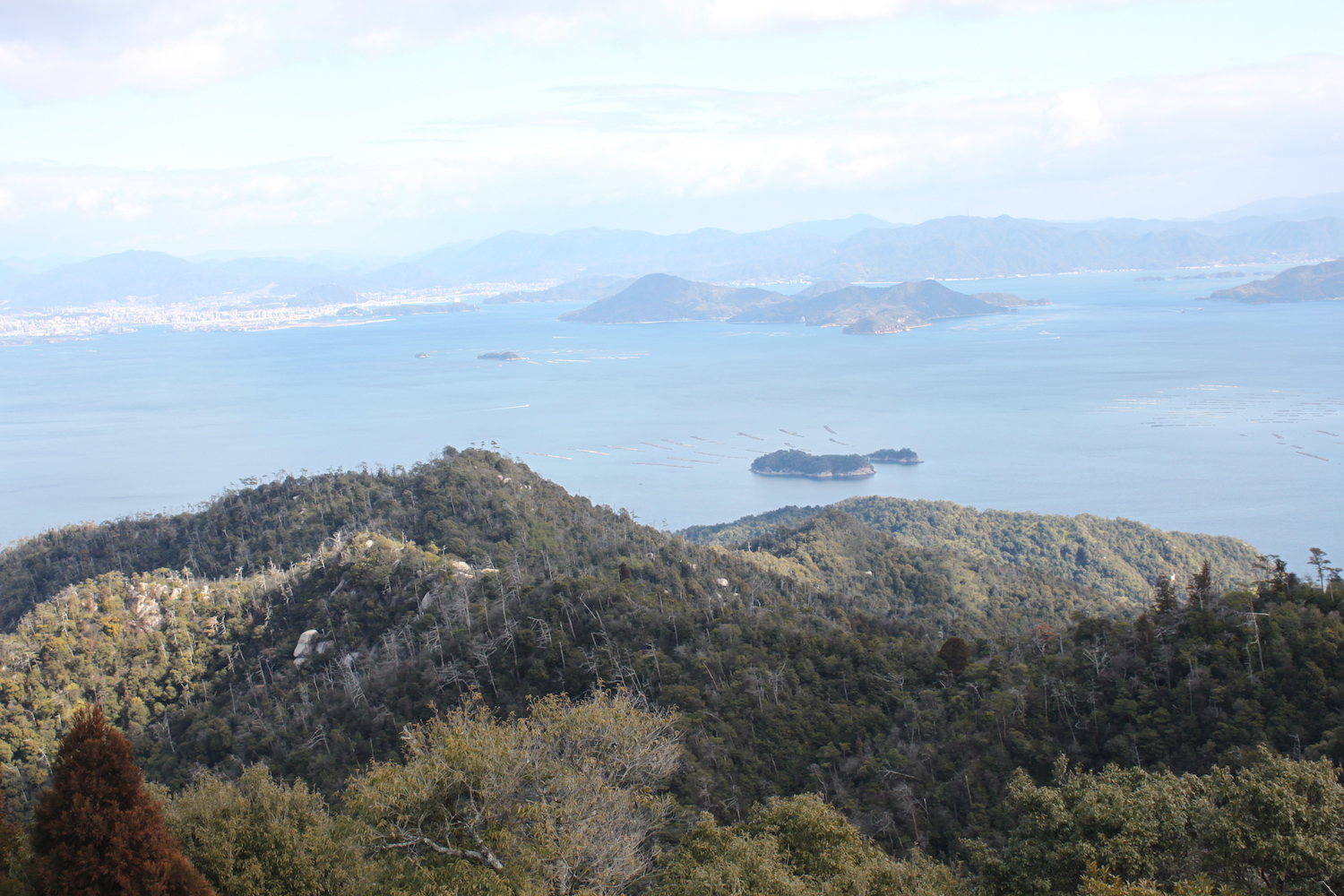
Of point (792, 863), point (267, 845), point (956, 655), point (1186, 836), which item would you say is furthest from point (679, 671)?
point (1186, 836)

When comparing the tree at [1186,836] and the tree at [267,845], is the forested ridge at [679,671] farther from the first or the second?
the tree at [267,845]

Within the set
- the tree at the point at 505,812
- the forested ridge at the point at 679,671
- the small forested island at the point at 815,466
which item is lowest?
the small forested island at the point at 815,466

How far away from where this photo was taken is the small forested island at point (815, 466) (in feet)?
377

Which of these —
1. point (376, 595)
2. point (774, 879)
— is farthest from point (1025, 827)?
point (376, 595)

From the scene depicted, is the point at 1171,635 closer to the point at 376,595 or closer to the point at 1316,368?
the point at 376,595

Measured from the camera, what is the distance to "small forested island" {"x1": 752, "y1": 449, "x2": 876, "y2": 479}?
377 ft

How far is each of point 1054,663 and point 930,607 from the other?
2618 cm

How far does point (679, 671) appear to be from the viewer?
3475 centimetres

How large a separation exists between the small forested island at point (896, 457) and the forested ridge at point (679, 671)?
53583 millimetres

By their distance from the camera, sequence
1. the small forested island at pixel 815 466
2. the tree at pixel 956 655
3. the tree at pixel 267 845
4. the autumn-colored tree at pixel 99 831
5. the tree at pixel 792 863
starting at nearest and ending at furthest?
1. the autumn-colored tree at pixel 99 831
2. the tree at pixel 792 863
3. the tree at pixel 267 845
4. the tree at pixel 956 655
5. the small forested island at pixel 815 466

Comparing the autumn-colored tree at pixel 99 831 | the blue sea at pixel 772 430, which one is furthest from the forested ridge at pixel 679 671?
the blue sea at pixel 772 430

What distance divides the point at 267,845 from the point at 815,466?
10063 centimetres

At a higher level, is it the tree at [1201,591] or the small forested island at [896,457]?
the tree at [1201,591]

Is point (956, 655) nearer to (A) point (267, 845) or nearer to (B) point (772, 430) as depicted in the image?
(A) point (267, 845)
